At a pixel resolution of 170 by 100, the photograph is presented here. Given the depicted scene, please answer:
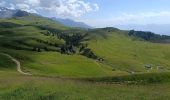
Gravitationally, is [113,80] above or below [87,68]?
above

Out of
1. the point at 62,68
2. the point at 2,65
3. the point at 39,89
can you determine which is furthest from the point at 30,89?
the point at 62,68

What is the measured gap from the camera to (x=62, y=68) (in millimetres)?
166750

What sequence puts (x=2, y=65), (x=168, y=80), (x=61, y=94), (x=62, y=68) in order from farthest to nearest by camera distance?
(x=62, y=68) < (x=2, y=65) < (x=168, y=80) < (x=61, y=94)

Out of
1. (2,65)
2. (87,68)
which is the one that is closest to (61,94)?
(2,65)

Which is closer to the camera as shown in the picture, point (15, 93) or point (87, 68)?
point (15, 93)

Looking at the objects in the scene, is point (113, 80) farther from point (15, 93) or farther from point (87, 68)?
point (87, 68)

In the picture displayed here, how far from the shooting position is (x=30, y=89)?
38.7m

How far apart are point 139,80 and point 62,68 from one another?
11385 centimetres

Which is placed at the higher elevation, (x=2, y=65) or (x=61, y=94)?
(x=61, y=94)

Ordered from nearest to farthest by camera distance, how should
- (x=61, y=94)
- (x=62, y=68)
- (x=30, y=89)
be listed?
1. (x=61, y=94)
2. (x=30, y=89)
3. (x=62, y=68)

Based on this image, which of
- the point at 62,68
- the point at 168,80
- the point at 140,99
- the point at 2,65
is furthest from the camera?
the point at 62,68

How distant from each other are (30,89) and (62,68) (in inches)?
5049

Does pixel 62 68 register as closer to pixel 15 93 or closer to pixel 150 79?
pixel 150 79

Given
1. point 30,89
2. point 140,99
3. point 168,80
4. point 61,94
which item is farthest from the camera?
point 168,80
